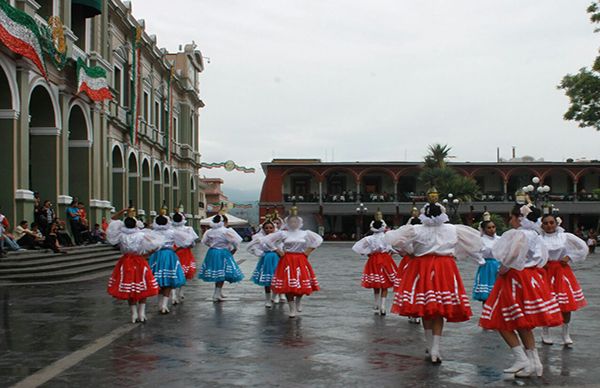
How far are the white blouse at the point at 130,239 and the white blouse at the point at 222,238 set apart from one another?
2.87 m

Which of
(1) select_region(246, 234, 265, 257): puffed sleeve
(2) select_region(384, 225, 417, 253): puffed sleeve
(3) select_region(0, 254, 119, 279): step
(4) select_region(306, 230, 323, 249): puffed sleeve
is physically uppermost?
(2) select_region(384, 225, 417, 253): puffed sleeve

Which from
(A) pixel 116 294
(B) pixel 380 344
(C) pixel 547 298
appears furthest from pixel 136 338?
(C) pixel 547 298

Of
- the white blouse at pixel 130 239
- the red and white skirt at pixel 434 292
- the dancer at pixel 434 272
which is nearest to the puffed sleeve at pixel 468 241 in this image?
the dancer at pixel 434 272

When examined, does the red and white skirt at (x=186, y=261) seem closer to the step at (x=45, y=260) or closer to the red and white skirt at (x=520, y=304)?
the step at (x=45, y=260)

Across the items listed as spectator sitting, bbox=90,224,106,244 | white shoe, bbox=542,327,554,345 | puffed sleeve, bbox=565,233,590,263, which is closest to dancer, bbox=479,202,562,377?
puffed sleeve, bbox=565,233,590,263

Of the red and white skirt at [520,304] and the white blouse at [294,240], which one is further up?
the white blouse at [294,240]

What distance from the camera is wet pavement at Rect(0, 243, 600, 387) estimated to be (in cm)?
657

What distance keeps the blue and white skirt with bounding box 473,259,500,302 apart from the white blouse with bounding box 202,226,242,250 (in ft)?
15.0

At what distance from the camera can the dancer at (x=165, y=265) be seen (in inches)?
450

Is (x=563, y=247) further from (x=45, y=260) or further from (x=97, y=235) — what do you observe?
(x=97, y=235)

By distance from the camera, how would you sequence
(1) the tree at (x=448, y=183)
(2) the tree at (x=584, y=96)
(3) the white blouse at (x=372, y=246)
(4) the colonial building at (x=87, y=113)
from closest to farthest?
(3) the white blouse at (x=372, y=246), (4) the colonial building at (x=87, y=113), (2) the tree at (x=584, y=96), (1) the tree at (x=448, y=183)

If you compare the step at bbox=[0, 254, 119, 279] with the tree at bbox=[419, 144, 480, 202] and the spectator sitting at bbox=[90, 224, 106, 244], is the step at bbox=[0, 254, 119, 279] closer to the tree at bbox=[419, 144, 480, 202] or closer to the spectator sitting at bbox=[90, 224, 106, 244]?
the spectator sitting at bbox=[90, 224, 106, 244]

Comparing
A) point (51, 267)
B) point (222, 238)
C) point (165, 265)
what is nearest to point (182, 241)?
point (222, 238)

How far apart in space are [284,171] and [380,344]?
174ft
